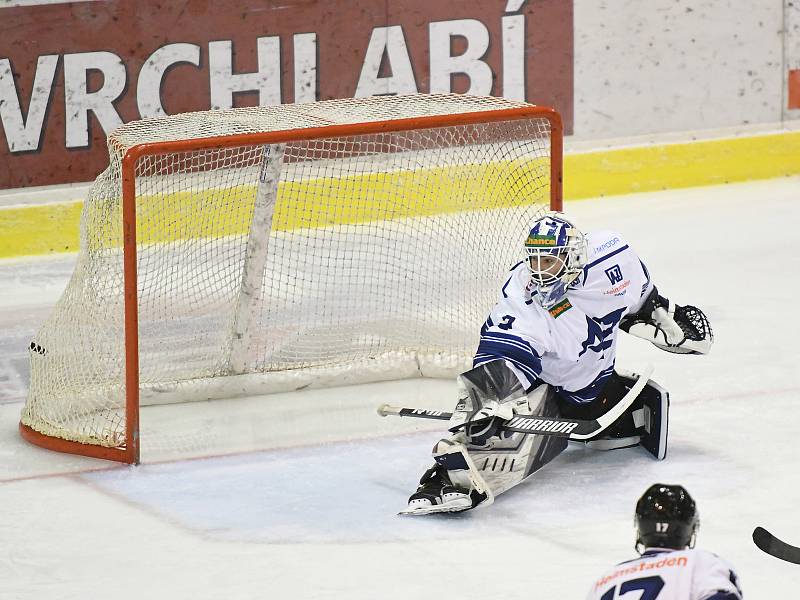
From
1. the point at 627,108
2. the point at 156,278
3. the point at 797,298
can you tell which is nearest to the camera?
the point at 156,278

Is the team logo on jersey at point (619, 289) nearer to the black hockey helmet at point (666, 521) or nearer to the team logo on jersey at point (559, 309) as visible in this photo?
the team logo on jersey at point (559, 309)

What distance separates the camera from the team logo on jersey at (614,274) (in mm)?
4984

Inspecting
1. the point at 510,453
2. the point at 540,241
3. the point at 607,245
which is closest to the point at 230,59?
the point at 607,245

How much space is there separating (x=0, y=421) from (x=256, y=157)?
1224 mm

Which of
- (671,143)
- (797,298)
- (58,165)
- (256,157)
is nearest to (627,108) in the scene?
(671,143)

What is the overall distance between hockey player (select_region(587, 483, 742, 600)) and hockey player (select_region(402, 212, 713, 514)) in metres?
1.87

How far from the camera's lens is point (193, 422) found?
18.6ft

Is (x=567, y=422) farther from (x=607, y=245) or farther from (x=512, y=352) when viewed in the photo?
(x=607, y=245)

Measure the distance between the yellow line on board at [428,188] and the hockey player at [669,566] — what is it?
9.60 feet

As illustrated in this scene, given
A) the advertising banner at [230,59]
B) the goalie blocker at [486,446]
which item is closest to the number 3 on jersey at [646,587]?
the goalie blocker at [486,446]

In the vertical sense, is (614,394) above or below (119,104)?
below

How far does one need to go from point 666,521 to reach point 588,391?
2316 mm

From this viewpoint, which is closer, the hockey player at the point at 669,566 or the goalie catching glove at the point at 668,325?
the hockey player at the point at 669,566

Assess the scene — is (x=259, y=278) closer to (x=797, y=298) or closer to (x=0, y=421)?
(x=0, y=421)
